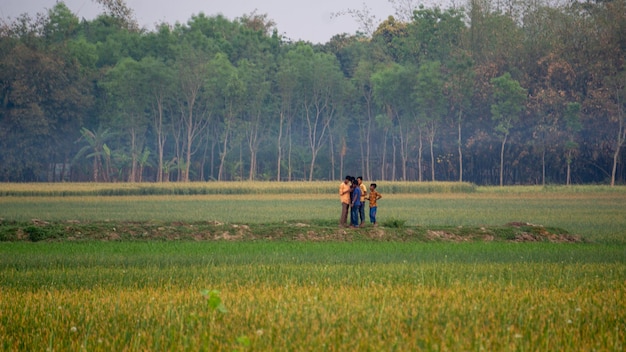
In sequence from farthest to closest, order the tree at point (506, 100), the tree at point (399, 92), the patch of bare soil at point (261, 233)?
A: 1. the tree at point (399, 92)
2. the tree at point (506, 100)
3. the patch of bare soil at point (261, 233)

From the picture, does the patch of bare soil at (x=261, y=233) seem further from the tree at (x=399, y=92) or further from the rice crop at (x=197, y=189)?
the tree at (x=399, y=92)

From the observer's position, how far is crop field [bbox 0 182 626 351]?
363 inches

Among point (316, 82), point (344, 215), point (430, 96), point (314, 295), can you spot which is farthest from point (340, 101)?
point (314, 295)

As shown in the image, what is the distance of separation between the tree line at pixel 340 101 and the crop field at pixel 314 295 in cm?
4637

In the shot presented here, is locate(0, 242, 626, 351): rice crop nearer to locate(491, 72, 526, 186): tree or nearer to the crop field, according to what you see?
the crop field

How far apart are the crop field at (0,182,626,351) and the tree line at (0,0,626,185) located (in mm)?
46371

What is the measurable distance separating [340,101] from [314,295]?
71515 millimetres

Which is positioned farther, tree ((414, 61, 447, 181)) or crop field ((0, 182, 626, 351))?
A: tree ((414, 61, 447, 181))

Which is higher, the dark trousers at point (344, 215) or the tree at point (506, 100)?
the tree at point (506, 100)

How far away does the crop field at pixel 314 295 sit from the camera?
30.2 ft

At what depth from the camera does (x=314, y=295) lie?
1237 centimetres

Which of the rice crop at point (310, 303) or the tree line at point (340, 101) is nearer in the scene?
the rice crop at point (310, 303)

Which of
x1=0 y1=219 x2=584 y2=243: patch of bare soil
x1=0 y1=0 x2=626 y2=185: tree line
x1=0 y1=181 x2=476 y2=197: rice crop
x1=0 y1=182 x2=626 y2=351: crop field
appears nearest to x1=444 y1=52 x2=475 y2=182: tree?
x1=0 y1=0 x2=626 y2=185: tree line

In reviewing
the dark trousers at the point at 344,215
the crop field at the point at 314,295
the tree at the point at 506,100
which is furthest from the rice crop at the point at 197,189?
the dark trousers at the point at 344,215
